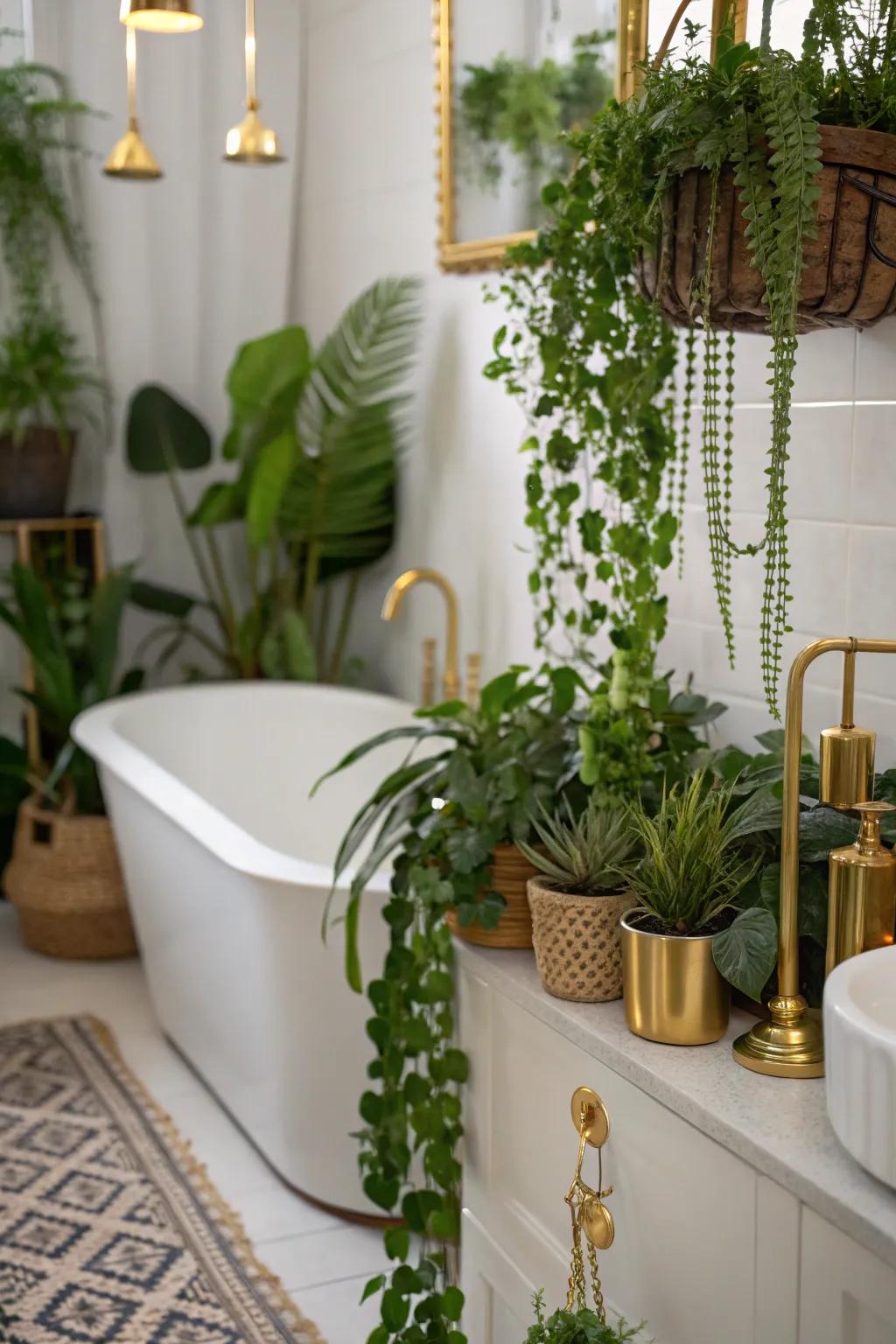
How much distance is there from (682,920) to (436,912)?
397 mm

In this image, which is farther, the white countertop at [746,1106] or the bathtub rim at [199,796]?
the bathtub rim at [199,796]

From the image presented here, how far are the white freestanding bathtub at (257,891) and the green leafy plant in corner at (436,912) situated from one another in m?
0.35

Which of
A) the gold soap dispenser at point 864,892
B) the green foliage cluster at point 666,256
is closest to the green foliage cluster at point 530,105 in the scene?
the green foliage cluster at point 666,256

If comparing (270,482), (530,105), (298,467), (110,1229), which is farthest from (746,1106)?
(298,467)

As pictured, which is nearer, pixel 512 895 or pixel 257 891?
pixel 512 895

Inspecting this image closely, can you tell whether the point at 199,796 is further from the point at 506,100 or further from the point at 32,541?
the point at 506,100

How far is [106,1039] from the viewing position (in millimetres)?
3254

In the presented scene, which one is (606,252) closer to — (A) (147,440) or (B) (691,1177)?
(B) (691,1177)

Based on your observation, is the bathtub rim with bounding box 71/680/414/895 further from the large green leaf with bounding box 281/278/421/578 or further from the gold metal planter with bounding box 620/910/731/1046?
the gold metal planter with bounding box 620/910/731/1046

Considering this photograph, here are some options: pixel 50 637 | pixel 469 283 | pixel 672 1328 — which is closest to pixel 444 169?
pixel 469 283

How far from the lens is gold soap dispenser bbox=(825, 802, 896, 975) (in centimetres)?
146

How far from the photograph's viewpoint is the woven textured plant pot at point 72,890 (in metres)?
3.63

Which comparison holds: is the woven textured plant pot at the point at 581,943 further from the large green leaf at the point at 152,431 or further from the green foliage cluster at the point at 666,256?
the large green leaf at the point at 152,431

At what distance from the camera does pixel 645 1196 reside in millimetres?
1531
